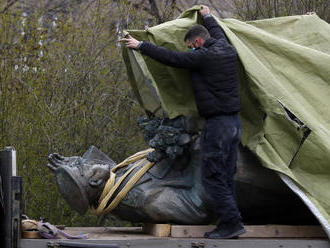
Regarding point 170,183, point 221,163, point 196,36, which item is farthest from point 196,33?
point 170,183

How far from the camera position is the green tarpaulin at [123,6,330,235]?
5133 millimetres

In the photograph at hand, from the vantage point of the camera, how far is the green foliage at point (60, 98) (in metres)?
8.72

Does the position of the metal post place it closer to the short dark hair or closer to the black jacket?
the black jacket

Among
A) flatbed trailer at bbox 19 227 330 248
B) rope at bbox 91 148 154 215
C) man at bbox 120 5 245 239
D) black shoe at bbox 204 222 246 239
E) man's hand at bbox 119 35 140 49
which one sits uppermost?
man's hand at bbox 119 35 140 49

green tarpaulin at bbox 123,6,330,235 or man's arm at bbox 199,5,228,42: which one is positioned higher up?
man's arm at bbox 199,5,228,42

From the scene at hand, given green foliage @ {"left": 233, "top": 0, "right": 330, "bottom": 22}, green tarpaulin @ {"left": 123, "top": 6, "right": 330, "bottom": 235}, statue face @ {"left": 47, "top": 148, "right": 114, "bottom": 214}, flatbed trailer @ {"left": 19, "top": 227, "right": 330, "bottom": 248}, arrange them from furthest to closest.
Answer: green foliage @ {"left": 233, "top": 0, "right": 330, "bottom": 22} → statue face @ {"left": 47, "top": 148, "right": 114, "bottom": 214} → green tarpaulin @ {"left": 123, "top": 6, "right": 330, "bottom": 235} → flatbed trailer @ {"left": 19, "top": 227, "right": 330, "bottom": 248}

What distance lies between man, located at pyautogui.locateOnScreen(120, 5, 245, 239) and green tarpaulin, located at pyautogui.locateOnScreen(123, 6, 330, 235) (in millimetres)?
187

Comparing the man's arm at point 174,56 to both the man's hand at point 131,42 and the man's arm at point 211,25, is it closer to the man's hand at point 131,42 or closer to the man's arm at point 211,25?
the man's hand at point 131,42

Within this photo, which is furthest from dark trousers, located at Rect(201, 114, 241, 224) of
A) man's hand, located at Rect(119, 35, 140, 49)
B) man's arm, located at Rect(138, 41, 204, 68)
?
A: man's hand, located at Rect(119, 35, 140, 49)

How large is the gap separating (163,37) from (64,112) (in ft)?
13.3

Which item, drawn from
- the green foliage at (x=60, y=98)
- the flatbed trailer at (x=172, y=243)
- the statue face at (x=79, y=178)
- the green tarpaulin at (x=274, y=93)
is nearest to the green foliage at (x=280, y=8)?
the green foliage at (x=60, y=98)

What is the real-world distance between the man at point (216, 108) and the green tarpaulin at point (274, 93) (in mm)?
187

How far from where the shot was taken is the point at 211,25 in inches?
210

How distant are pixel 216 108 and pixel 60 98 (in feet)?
15.0
